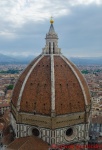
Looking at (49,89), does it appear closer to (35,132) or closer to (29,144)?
(35,132)

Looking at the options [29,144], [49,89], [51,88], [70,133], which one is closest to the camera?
[29,144]

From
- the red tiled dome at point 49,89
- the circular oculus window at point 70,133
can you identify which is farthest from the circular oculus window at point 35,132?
the circular oculus window at point 70,133

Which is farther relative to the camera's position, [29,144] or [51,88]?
[51,88]

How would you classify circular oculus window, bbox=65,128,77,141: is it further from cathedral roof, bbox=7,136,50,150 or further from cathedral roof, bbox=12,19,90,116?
cathedral roof, bbox=7,136,50,150

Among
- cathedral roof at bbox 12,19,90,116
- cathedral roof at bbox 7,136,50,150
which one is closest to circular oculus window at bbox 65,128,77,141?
cathedral roof at bbox 12,19,90,116

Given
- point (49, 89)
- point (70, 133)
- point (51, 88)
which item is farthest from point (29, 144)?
point (51, 88)

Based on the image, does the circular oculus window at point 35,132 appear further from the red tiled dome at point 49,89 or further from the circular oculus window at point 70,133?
the circular oculus window at point 70,133

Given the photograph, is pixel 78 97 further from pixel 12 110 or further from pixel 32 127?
pixel 12 110

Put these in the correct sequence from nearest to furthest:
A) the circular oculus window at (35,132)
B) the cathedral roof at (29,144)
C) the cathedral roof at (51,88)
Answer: the cathedral roof at (29,144) < the cathedral roof at (51,88) < the circular oculus window at (35,132)
